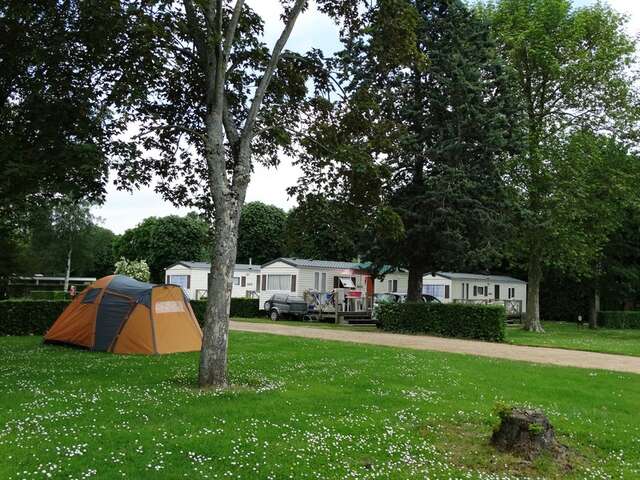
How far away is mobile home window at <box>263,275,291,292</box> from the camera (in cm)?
3113

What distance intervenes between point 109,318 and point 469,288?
26.5 metres

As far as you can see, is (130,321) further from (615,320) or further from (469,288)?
(615,320)

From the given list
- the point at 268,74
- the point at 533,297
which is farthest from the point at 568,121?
the point at 268,74

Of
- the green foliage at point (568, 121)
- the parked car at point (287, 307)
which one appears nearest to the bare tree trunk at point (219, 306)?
the green foliage at point (568, 121)

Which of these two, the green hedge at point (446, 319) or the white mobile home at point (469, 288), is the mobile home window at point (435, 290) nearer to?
the white mobile home at point (469, 288)

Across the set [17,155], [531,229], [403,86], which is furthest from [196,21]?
[531,229]

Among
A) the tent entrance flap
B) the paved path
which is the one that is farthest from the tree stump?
the tent entrance flap

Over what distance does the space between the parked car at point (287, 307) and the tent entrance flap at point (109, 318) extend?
49.6ft

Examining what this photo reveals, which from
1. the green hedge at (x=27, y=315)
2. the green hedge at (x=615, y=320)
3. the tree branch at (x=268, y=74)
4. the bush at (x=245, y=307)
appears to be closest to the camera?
the tree branch at (x=268, y=74)

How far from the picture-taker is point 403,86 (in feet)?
71.8

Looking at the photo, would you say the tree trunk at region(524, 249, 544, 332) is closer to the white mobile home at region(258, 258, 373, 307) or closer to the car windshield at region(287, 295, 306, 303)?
the white mobile home at region(258, 258, 373, 307)

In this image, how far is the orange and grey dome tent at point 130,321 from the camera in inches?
504

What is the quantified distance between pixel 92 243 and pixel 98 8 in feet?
158

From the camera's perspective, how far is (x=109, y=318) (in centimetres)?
1334
